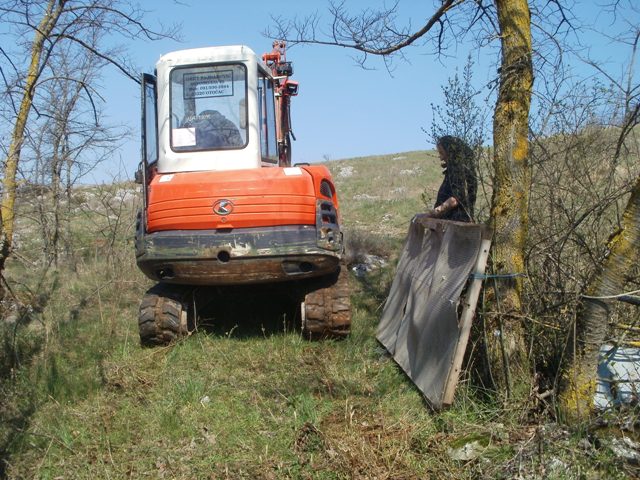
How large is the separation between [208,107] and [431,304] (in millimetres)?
3153

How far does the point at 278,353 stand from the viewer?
580 centimetres

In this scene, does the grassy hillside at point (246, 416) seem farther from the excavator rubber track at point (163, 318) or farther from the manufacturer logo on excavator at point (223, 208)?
the manufacturer logo on excavator at point (223, 208)

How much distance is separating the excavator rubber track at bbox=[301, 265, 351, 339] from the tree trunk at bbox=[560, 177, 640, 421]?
8.26ft

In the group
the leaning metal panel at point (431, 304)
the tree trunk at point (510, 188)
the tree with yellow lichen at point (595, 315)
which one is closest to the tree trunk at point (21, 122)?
the leaning metal panel at point (431, 304)

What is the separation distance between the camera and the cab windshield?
643 cm

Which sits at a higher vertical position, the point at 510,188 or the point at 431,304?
the point at 510,188

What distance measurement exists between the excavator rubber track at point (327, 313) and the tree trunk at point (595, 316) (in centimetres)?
252

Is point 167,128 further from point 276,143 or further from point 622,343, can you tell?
point 622,343

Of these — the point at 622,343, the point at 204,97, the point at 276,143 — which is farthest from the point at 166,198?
the point at 622,343

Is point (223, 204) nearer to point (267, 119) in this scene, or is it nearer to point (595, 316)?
point (267, 119)

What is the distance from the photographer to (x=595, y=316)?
3682 mm

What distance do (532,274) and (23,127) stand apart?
5205 millimetres

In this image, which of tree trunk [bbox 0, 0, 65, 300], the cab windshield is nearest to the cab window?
the cab windshield

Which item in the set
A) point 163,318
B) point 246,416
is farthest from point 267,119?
point 246,416
